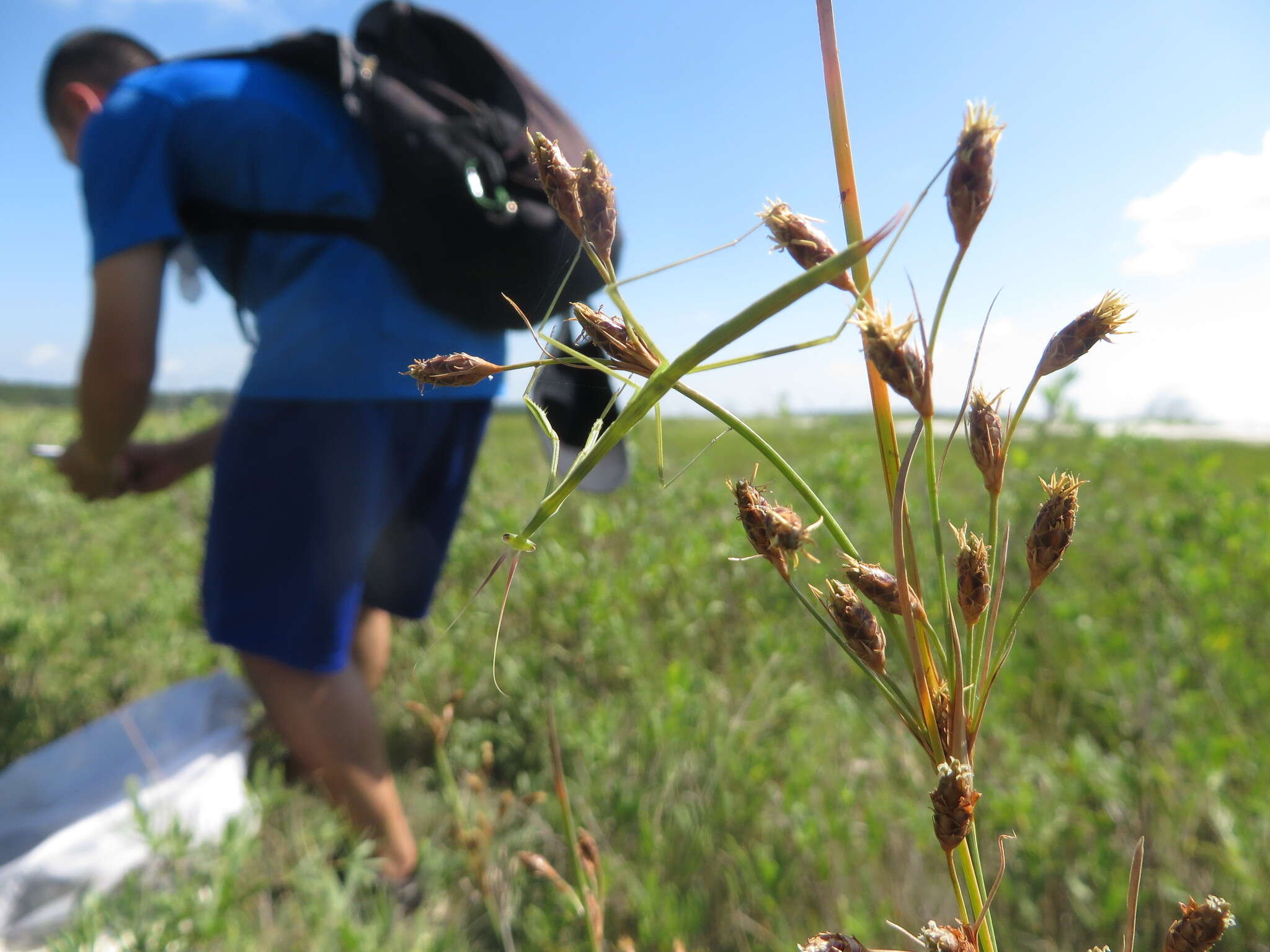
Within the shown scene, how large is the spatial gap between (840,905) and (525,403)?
5.05 feet

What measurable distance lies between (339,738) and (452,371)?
2045 millimetres

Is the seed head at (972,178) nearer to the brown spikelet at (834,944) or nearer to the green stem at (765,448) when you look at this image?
the green stem at (765,448)

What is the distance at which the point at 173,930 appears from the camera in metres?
1.21

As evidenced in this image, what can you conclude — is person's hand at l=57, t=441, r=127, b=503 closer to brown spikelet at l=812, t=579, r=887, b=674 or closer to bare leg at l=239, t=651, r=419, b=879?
bare leg at l=239, t=651, r=419, b=879

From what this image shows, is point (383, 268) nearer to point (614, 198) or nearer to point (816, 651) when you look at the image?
point (614, 198)

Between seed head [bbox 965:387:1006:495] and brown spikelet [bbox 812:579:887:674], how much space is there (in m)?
0.08

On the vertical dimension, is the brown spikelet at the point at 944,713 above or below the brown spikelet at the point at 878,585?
below

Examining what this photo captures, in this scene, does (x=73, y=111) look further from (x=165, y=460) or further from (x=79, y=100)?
(x=165, y=460)

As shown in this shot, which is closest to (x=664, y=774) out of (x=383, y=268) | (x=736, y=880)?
(x=736, y=880)

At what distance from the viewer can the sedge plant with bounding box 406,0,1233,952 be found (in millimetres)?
273

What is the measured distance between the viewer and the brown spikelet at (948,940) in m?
0.30

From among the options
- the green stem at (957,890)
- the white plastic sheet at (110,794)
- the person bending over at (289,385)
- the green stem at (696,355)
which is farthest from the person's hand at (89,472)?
the green stem at (957,890)

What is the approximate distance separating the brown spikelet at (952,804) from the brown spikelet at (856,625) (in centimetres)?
5

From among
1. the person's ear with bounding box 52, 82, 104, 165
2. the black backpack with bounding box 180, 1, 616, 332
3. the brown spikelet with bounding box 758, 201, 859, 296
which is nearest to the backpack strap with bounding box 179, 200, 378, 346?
the black backpack with bounding box 180, 1, 616, 332
